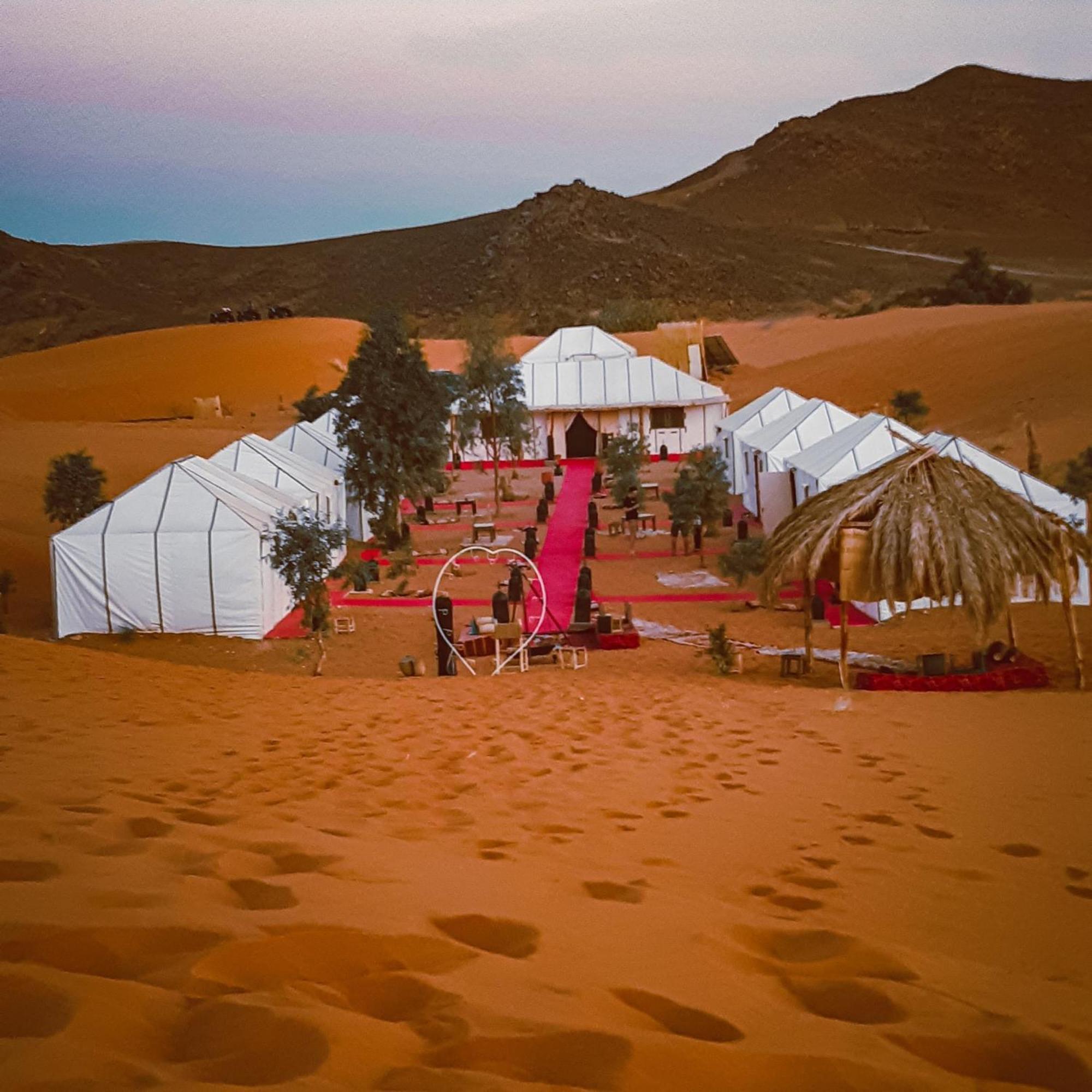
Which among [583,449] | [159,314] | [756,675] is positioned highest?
[159,314]

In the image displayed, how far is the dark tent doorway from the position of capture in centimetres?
4438

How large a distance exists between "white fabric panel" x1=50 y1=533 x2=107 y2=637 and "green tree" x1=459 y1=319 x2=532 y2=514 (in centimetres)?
1750

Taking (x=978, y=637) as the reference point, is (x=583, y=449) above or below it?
above

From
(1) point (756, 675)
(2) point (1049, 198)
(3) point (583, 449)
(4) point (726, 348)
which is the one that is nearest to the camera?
(1) point (756, 675)

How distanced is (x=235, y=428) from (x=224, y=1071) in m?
46.5

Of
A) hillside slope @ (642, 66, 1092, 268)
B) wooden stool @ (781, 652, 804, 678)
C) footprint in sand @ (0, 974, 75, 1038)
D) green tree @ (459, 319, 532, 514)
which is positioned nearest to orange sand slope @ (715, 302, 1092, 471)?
green tree @ (459, 319, 532, 514)

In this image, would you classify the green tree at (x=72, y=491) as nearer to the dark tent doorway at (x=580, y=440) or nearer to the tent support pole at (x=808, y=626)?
the tent support pole at (x=808, y=626)

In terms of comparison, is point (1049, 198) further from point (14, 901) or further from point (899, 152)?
point (14, 901)

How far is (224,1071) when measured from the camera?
228 centimetres

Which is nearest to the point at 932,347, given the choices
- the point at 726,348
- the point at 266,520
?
the point at 726,348

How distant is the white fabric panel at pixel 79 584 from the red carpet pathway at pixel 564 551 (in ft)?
23.4

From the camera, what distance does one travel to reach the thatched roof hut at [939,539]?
A: 12203 millimetres

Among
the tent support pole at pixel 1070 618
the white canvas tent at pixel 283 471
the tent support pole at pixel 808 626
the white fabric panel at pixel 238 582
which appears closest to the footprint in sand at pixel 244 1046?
the tent support pole at pixel 808 626

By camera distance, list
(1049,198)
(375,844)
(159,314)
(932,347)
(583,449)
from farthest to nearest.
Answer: (1049,198), (159,314), (932,347), (583,449), (375,844)
